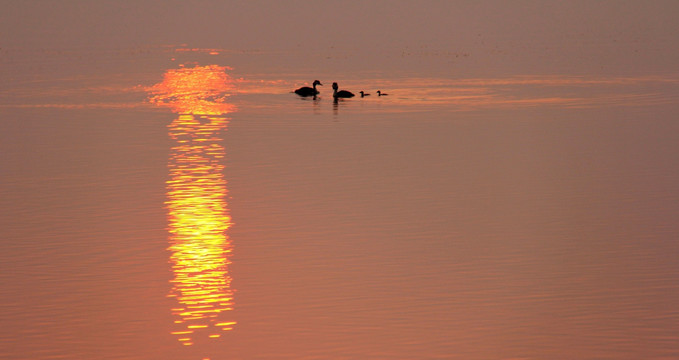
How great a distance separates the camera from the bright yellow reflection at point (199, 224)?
17781mm

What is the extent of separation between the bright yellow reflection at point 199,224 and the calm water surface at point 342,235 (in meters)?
0.06

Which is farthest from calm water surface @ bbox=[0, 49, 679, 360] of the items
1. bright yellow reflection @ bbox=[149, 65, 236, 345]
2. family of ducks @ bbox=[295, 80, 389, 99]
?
family of ducks @ bbox=[295, 80, 389, 99]

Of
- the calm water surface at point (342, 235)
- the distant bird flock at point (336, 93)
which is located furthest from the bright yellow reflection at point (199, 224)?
the distant bird flock at point (336, 93)

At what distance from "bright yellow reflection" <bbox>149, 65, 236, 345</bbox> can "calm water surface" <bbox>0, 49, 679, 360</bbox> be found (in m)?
0.06

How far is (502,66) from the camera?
7206 cm

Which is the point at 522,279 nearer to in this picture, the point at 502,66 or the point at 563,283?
the point at 563,283

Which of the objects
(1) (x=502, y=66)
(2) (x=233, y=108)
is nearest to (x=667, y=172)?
(2) (x=233, y=108)

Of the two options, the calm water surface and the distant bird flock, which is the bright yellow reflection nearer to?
the calm water surface

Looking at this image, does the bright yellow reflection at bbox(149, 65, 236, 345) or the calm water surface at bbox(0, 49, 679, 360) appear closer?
the calm water surface at bbox(0, 49, 679, 360)

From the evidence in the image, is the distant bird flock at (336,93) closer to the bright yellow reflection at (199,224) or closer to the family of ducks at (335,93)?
the family of ducks at (335,93)

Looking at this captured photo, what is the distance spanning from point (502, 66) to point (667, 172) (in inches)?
1701

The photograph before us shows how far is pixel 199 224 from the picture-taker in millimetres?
24109

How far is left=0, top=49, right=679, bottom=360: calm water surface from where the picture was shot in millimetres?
16859

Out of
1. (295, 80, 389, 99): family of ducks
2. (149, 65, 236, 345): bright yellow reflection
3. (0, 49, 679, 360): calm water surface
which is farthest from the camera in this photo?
(295, 80, 389, 99): family of ducks
